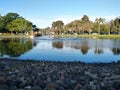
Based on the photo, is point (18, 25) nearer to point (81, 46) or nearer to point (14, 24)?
point (14, 24)

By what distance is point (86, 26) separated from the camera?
165125mm

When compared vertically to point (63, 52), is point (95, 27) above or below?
above

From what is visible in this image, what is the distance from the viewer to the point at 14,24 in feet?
463

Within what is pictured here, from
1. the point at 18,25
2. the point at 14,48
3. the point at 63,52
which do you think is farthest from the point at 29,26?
the point at 63,52

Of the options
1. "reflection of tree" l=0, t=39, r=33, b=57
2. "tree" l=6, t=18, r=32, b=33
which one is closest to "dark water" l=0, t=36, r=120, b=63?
"reflection of tree" l=0, t=39, r=33, b=57

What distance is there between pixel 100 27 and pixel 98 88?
14914 cm

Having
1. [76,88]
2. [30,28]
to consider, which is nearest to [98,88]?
[76,88]

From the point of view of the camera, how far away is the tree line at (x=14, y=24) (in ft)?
469

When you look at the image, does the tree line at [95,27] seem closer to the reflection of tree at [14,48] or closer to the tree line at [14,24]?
the tree line at [14,24]

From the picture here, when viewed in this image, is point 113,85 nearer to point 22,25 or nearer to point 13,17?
point 22,25

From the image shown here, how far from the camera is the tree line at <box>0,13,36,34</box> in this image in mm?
142887

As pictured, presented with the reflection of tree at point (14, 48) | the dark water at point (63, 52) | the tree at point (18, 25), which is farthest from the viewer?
the tree at point (18, 25)

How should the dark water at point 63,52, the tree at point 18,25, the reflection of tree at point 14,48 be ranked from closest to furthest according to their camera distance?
the dark water at point 63,52
the reflection of tree at point 14,48
the tree at point 18,25

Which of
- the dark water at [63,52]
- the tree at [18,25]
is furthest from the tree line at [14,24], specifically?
the dark water at [63,52]
